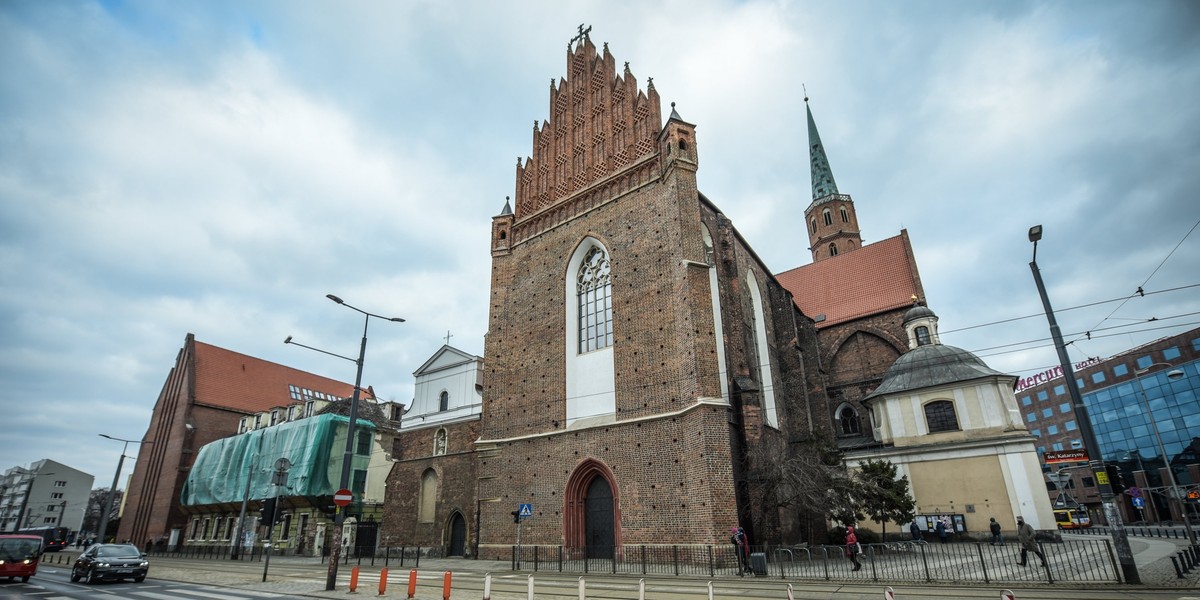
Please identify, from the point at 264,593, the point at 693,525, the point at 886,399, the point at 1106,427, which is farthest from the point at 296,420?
the point at 1106,427

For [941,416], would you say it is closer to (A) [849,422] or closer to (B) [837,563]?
(A) [849,422]

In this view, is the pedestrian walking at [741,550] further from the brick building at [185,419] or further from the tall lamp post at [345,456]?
the brick building at [185,419]

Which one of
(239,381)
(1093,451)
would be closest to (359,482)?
(239,381)

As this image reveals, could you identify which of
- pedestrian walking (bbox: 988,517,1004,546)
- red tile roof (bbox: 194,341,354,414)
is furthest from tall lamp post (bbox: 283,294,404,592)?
red tile roof (bbox: 194,341,354,414)

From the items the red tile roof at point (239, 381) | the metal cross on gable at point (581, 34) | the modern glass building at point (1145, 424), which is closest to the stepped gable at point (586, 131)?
the metal cross on gable at point (581, 34)

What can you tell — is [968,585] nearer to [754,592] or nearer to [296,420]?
[754,592]

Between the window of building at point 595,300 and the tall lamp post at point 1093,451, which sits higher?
the window of building at point 595,300

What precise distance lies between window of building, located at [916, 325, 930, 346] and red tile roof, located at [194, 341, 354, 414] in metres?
47.1

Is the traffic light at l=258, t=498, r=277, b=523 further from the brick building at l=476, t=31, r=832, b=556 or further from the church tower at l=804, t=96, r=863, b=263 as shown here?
the church tower at l=804, t=96, r=863, b=263

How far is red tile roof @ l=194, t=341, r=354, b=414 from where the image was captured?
48.0 m

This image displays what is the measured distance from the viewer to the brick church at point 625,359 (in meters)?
18.4

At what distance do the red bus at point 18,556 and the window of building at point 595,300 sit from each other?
701 inches

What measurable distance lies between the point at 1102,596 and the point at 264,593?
15902 millimetres

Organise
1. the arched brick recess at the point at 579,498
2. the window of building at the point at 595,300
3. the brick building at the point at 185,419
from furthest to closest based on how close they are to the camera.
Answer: the brick building at the point at 185,419 < the window of building at the point at 595,300 < the arched brick recess at the point at 579,498
